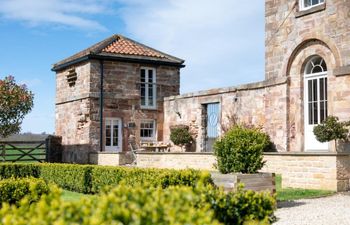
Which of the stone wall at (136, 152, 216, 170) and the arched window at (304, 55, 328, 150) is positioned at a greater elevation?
the arched window at (304, 55, 328, 150)

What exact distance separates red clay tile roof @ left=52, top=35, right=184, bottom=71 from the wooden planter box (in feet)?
50.3

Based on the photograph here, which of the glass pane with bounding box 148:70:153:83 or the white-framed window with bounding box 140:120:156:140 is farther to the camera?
the glass pane with bounding box 148:70:153:83

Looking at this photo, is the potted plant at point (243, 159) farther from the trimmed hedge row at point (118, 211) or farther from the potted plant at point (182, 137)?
the potted plant at point (182, 137)

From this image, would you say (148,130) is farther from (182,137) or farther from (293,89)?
(293,89)

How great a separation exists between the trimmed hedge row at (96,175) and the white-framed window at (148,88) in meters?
9.16

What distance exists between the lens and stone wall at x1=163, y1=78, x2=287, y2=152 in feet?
60.5

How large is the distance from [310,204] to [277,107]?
8.17 meters

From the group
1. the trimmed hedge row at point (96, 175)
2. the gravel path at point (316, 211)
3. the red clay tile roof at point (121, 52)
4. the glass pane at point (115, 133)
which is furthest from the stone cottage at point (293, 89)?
the red clay tile roof at point (121, 52)

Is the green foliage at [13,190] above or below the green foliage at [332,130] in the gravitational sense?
below

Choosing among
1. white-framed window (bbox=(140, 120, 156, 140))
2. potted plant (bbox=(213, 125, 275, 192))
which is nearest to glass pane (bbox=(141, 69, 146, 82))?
white-framed window (bbox=(140, 120, 156, 140))

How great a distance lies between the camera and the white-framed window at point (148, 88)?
25734 mm

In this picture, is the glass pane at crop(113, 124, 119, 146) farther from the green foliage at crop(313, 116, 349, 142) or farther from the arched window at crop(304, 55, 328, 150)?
the green foliage at crop(313, 116, 349, 142)

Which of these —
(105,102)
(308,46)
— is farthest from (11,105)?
(308,46)

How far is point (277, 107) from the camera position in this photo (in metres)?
18.6
